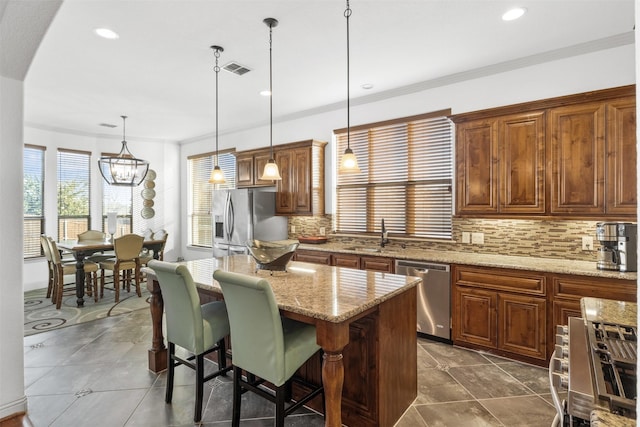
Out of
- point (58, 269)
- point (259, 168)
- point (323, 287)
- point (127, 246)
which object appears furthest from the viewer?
point (259, 168)

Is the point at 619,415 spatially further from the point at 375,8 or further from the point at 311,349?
the point at 375,8

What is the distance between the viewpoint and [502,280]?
10.2ft

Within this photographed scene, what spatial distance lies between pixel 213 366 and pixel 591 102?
13.5ft

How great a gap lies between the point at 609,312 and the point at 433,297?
2043 millimetres

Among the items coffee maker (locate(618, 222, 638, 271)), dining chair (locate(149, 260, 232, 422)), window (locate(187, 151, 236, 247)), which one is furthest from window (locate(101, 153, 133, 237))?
coffee maker (locate(618, 222, 638, 271))

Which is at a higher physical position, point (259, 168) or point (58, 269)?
point (259, 168)

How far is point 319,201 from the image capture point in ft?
16.4

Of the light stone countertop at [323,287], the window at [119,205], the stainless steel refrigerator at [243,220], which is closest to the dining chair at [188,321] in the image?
the light stone countertop at [323,287]

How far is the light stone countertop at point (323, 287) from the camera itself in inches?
69.4

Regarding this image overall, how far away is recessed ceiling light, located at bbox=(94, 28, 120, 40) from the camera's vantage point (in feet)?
9.55

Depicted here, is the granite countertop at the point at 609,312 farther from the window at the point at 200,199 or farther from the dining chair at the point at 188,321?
the window at the point at 200,199

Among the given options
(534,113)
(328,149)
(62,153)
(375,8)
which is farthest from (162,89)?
(534,113)

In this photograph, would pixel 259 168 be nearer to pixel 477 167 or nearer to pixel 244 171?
pixel 244 171

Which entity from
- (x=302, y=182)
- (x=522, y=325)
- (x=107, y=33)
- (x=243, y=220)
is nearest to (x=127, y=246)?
(x=243, y=220)
